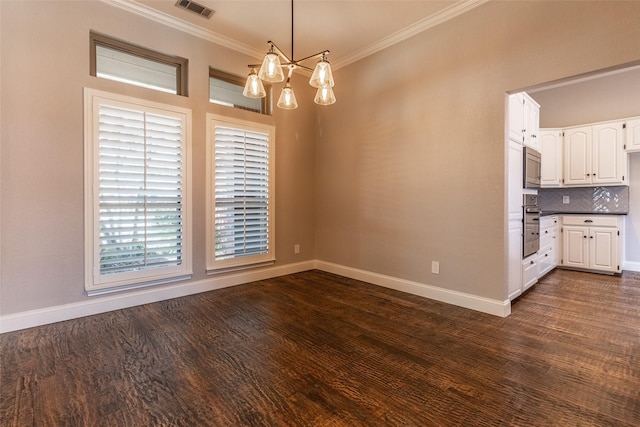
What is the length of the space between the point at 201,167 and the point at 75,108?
48.0 inches

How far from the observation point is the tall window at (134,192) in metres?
2.81

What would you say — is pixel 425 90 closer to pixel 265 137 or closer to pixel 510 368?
pixel 265 137

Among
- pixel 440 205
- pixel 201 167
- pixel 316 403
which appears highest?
pixel 201 167

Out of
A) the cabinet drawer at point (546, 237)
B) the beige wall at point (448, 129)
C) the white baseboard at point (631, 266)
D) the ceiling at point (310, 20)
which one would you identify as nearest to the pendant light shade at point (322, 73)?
the ceiling at point (310, 20)

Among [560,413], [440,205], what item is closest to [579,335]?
[560,413]

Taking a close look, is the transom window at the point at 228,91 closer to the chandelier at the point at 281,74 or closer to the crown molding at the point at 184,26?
the crown molding at the point at 184,26

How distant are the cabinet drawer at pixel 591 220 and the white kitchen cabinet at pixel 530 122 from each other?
1.97 metres

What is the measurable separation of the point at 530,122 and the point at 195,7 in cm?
389

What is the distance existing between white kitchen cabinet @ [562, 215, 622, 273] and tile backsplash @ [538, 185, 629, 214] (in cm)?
35

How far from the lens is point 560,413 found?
1530 millimetres

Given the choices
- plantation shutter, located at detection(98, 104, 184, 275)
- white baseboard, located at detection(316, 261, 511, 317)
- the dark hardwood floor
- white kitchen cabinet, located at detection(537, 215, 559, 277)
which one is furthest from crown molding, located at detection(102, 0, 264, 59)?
white kitchen cabinet, located at detection(537, 215, 559, 277)

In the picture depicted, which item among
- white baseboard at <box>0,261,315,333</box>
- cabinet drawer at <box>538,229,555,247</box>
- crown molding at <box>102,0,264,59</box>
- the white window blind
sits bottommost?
white baseboard at <box>0,261,315,333</box>

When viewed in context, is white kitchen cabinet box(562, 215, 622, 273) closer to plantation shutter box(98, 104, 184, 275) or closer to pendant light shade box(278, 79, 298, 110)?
pendant light shade box(278, 79, 298, 110)

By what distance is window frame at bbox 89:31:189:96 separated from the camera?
9.40 ft
